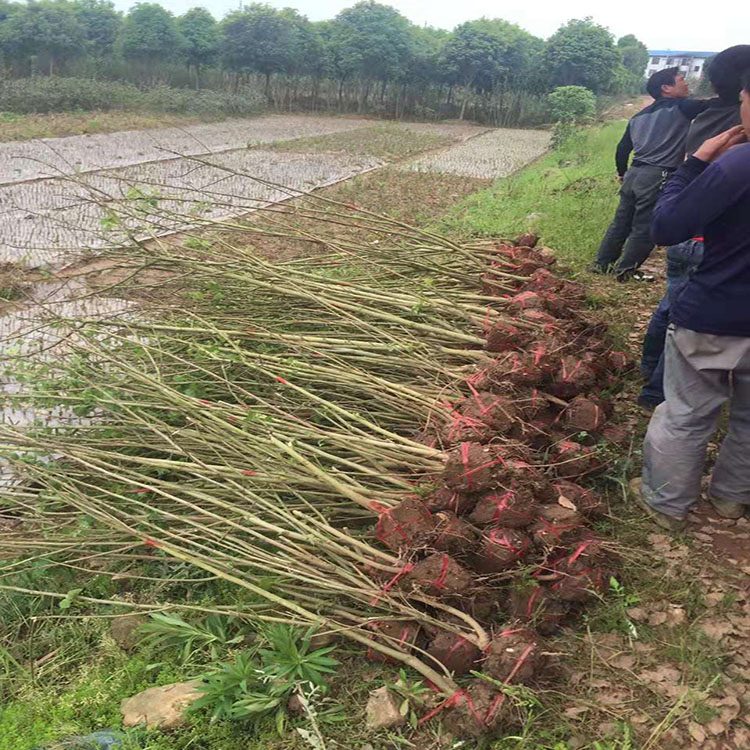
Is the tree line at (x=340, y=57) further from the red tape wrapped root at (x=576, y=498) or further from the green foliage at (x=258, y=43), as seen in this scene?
the red tape wrapped root at (x=576, y=498)

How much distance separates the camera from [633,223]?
4.79 meters

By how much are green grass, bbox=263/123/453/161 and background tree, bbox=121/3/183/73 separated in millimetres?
10632

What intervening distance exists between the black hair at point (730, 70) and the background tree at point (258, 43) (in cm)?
2718

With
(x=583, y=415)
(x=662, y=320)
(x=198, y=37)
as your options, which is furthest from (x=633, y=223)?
(x=198, y=37)

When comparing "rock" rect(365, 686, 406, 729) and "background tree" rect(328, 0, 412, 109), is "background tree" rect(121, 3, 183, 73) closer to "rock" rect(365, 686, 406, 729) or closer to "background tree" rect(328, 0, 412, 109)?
"background tree" rect(328, 0, 412, 109)

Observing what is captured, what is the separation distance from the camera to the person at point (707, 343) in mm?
2045

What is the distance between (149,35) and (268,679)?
29.4 meters

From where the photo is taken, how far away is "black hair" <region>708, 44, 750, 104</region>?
111 inches

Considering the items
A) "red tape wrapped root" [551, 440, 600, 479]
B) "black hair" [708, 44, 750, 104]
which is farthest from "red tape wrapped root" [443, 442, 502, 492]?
"black hair" [708, 44, 750, 104]

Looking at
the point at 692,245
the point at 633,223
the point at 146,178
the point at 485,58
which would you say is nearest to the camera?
the point at 692,245

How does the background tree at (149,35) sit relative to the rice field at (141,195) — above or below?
above

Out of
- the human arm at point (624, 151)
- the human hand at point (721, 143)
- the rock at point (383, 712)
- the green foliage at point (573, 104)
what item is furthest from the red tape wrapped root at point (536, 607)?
the green foliage at point (573, 104)

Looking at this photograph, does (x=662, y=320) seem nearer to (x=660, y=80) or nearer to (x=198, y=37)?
(x=660, y=80)

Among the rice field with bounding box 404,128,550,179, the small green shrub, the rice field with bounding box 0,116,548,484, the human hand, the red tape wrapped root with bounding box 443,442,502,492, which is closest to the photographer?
the red tape wrapped root with bounding box 443,442,502,492
